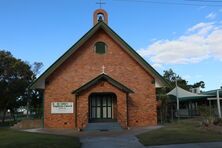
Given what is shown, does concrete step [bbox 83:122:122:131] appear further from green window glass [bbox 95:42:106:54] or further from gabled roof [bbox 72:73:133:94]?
green window glass [bbox 95:42:106:54]

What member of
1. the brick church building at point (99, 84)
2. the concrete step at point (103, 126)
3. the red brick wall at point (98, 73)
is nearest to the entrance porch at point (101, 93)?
the brick church building at point (99, 84)

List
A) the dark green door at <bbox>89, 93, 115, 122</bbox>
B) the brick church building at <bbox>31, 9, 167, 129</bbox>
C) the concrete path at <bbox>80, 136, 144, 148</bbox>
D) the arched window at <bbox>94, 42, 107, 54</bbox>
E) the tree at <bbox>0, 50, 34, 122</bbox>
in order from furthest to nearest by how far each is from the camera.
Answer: the tree at <bbox>0, 50, 34, 122</bbox> < the arched window at <bbox>94, 42, 107, 54</bbox> < the dark green door at <bbox>89, 93, 115, 122</bbox> < the brick church building at <bbox>31, 9, 167, 129</bbox> < the concrete path at <bbox>80, 136, 144, 148</bbox>

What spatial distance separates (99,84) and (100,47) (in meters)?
3.72

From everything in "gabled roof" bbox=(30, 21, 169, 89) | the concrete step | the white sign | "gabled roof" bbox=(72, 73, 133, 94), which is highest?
"gabled roof" bbox=(30, 21, 169, 89)

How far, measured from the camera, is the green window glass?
28.3 m

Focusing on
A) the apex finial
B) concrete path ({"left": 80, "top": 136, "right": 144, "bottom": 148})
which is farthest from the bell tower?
concrete path ({"left": 80, "top": 136, "right": 144, "bottom": 148})

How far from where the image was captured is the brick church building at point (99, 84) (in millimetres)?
26219

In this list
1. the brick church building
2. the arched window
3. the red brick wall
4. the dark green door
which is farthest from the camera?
the arched window

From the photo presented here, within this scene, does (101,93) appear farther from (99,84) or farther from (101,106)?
(101,106)

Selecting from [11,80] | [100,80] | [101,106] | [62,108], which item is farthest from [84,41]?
[11,80]

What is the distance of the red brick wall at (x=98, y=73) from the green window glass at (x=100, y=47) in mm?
310

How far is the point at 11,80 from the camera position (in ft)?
159

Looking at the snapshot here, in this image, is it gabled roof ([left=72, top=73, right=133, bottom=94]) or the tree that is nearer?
gabled roof ([left=72, top=73, right=133, bottom=94])

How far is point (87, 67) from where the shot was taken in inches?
1093
